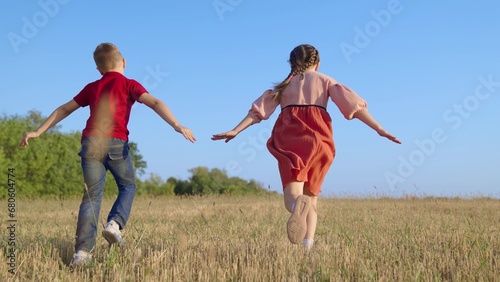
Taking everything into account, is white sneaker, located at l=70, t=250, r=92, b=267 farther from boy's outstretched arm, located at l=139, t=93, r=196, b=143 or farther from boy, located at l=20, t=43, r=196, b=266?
boy's outstretched arm, located at l=139, t=93, r=196, b=143

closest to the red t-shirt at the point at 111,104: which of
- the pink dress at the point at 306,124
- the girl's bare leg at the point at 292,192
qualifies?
the pink dress at the point at 306,124

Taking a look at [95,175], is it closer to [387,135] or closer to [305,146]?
[305,146]

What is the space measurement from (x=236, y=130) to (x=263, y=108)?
0.40 meters

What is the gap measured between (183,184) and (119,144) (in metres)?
38.2

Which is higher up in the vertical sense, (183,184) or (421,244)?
(183,184)

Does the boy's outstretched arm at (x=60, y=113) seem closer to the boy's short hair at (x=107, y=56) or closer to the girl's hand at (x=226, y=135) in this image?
the boy's short hair at (x=107, y=56)

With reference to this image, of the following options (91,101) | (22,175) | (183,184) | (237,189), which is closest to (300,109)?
(91,101)

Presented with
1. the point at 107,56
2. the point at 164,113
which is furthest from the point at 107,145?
the point at 107,56

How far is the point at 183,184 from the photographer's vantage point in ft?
140

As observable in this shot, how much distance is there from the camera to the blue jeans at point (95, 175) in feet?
16.1

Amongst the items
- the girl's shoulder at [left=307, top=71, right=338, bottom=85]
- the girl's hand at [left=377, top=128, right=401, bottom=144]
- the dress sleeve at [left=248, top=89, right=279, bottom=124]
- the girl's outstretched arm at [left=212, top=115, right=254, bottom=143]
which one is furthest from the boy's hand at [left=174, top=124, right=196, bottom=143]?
the girl's hand at [left=377, top=128, right=401, bottom=144]

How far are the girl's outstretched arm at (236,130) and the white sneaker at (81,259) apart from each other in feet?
5.37

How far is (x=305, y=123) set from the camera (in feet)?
17.4

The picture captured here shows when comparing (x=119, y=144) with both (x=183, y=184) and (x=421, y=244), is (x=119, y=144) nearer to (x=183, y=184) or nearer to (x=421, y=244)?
(x=421, y=244)
